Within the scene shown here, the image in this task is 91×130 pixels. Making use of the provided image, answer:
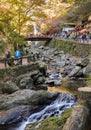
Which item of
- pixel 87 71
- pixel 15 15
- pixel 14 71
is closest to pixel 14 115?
pixel 14 71

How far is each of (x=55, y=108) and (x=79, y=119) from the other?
26.9ft

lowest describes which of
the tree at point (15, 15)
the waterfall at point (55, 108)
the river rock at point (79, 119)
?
the waterfall at point (55, 108)

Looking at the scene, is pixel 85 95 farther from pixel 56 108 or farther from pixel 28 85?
pixel 28 85

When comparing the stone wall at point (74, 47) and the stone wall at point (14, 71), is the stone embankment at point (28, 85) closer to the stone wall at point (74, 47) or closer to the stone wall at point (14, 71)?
the stone wall at point (14, 71)

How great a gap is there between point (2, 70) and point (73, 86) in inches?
184

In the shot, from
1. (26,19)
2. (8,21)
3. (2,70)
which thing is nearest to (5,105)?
(2,70)

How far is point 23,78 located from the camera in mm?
19156

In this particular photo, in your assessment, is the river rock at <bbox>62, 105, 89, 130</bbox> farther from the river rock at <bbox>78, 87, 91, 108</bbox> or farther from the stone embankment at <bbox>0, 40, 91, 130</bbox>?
the river rock at <bbox>78, 87, 91, 108</bbox>

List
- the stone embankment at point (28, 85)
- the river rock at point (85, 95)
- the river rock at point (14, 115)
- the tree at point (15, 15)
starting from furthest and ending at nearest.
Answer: the tree at point (15, 15) < the stone embankment at point (28, 85) < the river rock at point (14, 115) < the river rock at point (85, 95)

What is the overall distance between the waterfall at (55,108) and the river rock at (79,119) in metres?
6.28

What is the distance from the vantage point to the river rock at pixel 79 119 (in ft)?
19.4

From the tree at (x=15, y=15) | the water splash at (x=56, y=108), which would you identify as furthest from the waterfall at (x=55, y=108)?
the tree at (x=15, y=15)

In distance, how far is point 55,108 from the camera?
14180 millimetres

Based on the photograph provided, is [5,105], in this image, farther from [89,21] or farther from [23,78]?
[89,21]
